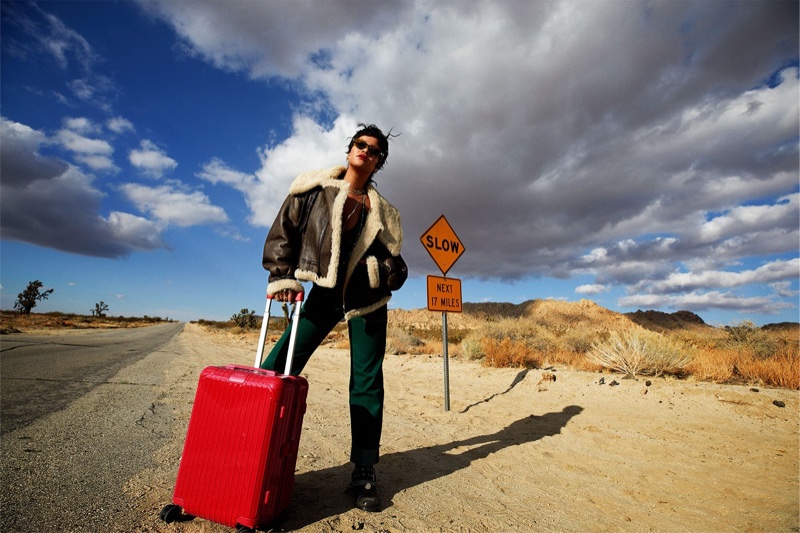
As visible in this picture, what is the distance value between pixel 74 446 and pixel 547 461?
3804mm

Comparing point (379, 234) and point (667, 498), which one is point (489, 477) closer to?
point (667, 498)

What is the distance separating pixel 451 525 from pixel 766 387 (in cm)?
672

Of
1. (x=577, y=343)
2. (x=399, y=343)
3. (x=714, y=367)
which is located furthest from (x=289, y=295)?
(x=399, y=343)

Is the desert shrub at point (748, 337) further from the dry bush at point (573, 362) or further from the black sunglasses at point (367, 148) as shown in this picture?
the black sunglasses at point (367, 148)

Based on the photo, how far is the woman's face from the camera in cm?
257

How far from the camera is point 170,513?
69.6 inches

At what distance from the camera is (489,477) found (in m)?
2.90

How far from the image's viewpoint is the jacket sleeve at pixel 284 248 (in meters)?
2.19

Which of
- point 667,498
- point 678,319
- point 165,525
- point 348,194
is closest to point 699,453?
point 667,498

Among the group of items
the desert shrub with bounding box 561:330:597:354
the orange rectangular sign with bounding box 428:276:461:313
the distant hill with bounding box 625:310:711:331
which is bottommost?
the desert shrub with bounding box 561:330:597:354

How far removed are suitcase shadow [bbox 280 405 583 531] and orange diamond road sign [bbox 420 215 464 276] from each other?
8.58 ft

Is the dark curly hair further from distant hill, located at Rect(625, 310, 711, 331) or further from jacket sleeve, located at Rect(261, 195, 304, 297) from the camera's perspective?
distant hill, located at Rect(625, 310, 711, 331)

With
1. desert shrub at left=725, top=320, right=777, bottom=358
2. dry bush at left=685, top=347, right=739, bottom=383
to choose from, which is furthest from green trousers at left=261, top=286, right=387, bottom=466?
desert shrub at left=725, top=320, right=777, bottom=358

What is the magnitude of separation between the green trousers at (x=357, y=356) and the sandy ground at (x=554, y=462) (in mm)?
363
